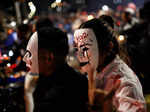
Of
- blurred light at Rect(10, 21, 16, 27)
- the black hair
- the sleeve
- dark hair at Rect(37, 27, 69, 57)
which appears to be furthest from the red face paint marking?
blurred light at Rect(10, 21, 16, 27)

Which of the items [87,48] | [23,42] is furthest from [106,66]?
[23,42]

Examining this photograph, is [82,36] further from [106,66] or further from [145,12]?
[145,12]

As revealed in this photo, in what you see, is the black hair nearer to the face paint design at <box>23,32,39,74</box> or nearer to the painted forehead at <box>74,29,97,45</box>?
the painted forehead at <box>74,29,97,45</box>

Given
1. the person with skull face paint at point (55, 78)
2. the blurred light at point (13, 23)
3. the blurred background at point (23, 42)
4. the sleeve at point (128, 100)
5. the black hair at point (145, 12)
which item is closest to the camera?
the sleeve at point (128, 100)

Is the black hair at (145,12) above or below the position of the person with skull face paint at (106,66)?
above

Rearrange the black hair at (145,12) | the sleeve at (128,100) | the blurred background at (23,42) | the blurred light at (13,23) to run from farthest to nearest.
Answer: the blurred light at (13,23), the black hair at (145,12), the blurred background at (23,42), the sleeve at (128,100)

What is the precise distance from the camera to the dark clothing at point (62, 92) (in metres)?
1.75

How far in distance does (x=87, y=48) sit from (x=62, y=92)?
333 mm

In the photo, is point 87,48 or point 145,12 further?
point 145,12

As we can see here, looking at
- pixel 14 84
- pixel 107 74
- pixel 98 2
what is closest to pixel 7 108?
pixel 107 74

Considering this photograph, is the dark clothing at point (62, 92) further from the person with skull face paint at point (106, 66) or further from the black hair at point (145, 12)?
the black hair at point (145, 12)

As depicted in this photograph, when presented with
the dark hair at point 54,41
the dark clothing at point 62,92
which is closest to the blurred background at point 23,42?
the dark clothing at point 62,92

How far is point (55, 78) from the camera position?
74.9 inches

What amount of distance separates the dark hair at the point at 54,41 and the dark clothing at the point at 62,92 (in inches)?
5.2
